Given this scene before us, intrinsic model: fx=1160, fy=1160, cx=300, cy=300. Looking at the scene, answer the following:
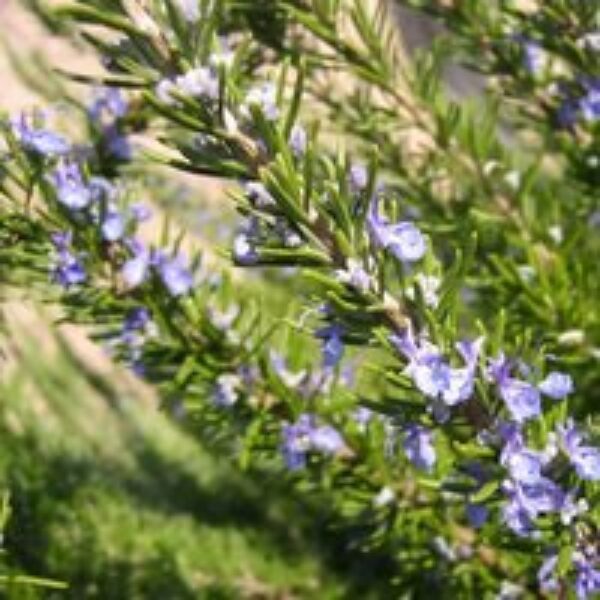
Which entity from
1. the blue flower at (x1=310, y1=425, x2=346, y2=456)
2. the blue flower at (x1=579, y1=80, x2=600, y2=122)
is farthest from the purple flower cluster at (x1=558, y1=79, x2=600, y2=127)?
the blue flower at (x1=310, y1=425, x2=346, y2=456)

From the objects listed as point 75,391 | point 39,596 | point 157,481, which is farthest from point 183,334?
point 75,391

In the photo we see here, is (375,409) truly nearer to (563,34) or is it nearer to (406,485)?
(406,485)

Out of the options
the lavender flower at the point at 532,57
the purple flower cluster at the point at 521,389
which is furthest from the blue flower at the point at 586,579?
the lavender flower at the point at 532,57

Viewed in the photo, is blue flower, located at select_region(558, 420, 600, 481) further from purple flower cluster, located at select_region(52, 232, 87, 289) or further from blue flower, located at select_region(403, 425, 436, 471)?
purple flower cluster, located at select_region(52, 232, 87, 289)

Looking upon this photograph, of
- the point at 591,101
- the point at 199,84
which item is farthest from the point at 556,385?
the point at 591,101

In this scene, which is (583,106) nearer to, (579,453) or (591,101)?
(591,101)

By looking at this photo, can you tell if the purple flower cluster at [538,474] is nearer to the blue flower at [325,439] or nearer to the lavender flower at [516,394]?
the lavender flower at [516,394]
